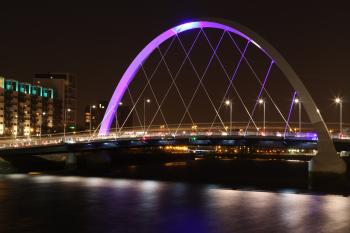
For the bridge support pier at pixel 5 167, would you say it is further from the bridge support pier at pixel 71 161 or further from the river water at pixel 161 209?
the river water at pixel 161 209

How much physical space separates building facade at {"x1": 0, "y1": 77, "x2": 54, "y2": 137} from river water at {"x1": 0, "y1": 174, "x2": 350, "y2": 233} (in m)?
114

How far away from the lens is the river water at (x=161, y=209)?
34125 mm

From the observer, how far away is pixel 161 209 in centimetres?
4128

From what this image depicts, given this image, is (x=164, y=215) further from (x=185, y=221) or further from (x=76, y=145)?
(x=76, y=145)

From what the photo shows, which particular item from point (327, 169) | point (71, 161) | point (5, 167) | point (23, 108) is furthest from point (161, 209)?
point (23, 108)

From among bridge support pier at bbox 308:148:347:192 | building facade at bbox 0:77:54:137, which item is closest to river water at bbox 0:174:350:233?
bridge support pier at bbox 308:148:347:192

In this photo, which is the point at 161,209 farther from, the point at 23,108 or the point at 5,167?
the point at 23,108

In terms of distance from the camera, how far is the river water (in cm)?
3412

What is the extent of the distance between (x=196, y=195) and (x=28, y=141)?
39.6 metres

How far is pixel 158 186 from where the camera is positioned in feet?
190

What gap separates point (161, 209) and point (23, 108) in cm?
14404

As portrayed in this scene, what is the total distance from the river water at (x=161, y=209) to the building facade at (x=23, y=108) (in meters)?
114

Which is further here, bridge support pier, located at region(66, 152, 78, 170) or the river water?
bridge support pier, located at region(66, 152, 78, 170)

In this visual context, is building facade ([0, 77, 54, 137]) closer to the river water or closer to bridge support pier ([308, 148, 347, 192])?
bridge support pier ([308, 148, 347, 192])
